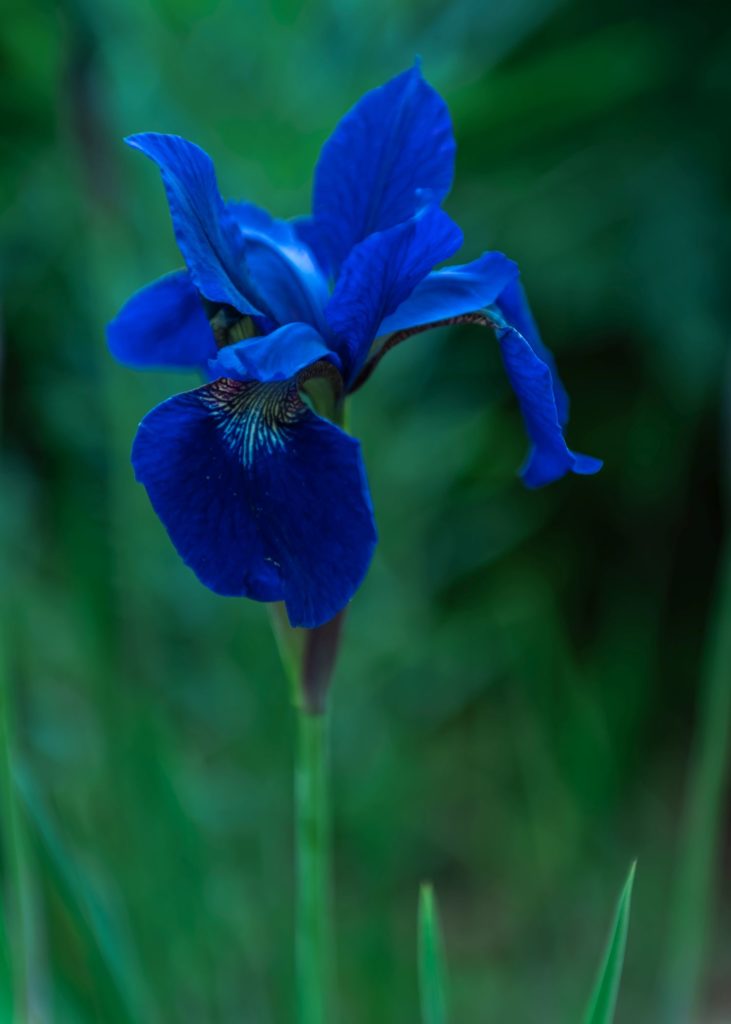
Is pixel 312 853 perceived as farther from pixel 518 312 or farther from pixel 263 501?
pixel 518 312

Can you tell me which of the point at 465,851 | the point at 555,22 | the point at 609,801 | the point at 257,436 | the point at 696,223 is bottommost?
the point at 465,851

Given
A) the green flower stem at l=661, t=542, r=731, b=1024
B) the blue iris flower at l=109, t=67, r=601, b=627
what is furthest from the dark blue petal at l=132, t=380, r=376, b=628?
the green flower stem at l=661, t=542, r=731, b=1024

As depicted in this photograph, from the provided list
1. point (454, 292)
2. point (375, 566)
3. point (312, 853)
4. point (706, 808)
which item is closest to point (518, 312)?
point (454, 292)

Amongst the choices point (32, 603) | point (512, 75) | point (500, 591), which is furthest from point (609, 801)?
point (512, 75)

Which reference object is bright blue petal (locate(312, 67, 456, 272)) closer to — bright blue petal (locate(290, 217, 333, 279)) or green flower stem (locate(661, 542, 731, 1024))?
bright blue petal (locate(290, 217, 333, 279))

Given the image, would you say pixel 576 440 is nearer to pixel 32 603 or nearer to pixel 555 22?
pixel 555 22

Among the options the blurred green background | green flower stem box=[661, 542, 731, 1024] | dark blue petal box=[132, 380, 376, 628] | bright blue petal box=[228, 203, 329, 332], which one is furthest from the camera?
the blurred green background

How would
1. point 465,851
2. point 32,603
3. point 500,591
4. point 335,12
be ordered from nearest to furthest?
point 335,12 < point 32,603 < point 500,591 < point 465,851
